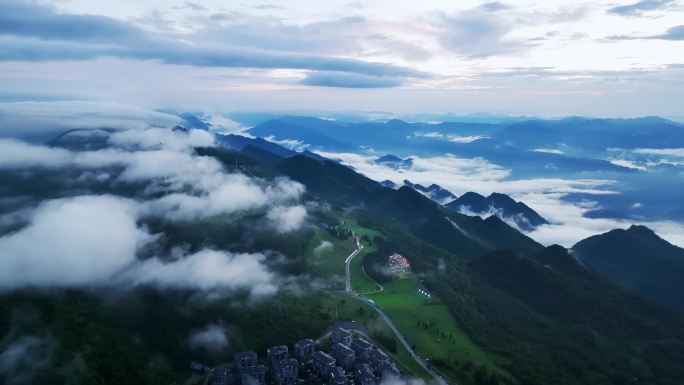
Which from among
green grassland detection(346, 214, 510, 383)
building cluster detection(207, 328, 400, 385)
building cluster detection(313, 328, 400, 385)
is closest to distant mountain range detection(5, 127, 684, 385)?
green grassland detection(346, 214, 510, 383)

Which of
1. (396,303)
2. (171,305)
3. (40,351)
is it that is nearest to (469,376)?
(396,303)

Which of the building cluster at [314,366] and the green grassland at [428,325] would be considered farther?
the green grassland at [428,325]

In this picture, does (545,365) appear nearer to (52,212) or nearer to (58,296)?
(58,296)

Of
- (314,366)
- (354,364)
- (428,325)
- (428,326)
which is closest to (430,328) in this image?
(428,326)

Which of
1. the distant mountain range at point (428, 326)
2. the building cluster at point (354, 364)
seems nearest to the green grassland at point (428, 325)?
the distant mountain range at point (428, 326)

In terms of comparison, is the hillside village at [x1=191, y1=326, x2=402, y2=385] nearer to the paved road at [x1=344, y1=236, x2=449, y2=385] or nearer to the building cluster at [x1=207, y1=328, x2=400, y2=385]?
the building cluster at [x1=207, y1=328, x2=400, y2=385]

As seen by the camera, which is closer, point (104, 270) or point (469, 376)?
point (469, 376)

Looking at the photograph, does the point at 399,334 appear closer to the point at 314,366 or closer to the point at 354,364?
the point at 354,364

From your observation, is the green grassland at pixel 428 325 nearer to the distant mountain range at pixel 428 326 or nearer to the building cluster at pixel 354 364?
the distant mountain range at pixel 428 326

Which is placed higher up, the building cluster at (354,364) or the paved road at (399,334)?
the building cluster at (354,364)
